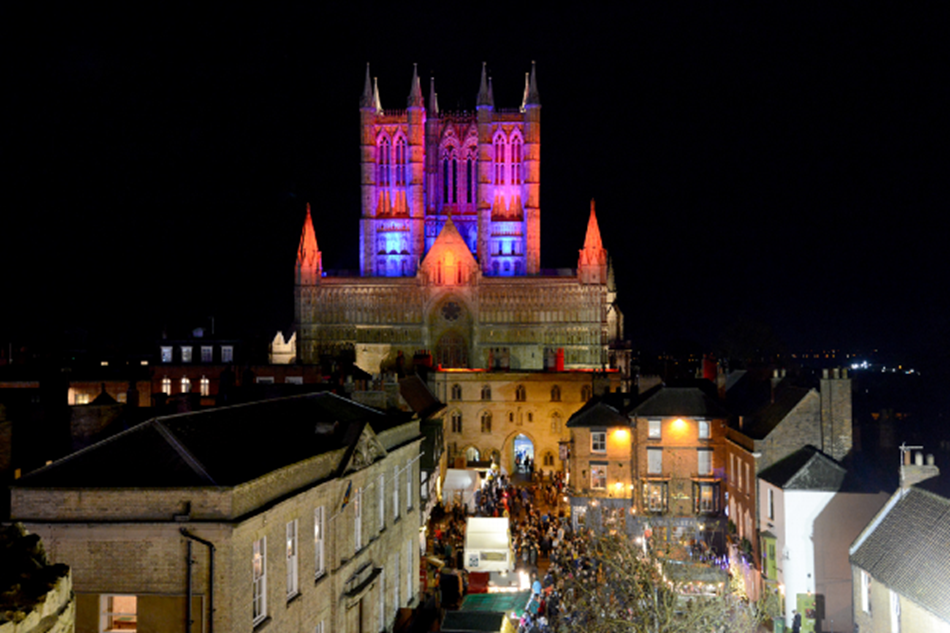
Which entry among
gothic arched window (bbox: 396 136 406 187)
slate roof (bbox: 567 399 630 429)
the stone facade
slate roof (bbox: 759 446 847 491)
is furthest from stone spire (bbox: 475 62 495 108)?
slate roof (bbox: 759 446 847 491)

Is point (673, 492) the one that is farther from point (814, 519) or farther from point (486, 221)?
point (486, 221)

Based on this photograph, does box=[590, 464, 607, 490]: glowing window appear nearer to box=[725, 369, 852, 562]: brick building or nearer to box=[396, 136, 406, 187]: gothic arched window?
box=[725, 369, 852, 562]: brick building

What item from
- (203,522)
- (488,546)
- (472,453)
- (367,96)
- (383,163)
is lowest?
(472,453)

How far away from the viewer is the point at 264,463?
16.6 meters

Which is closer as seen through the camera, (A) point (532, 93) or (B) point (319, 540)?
(B) point (319, 540)

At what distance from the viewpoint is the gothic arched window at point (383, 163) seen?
313 feet

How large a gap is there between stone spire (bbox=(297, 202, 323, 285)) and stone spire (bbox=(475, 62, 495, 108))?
2272 cm

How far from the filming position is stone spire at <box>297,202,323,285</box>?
85.4 meters

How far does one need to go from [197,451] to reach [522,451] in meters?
54.3

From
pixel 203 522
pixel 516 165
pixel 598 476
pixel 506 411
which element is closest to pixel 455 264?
pixel 516 165

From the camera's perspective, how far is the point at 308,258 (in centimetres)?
8631

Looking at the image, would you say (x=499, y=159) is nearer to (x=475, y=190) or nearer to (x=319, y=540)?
(x=475, y=190)

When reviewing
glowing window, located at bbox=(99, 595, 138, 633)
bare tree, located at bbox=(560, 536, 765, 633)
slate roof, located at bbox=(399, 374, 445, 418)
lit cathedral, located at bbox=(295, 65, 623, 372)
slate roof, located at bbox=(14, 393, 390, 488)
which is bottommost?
bare tree, located at bbox=(560, 536, 765, 633)

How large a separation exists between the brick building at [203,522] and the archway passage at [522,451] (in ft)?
159
